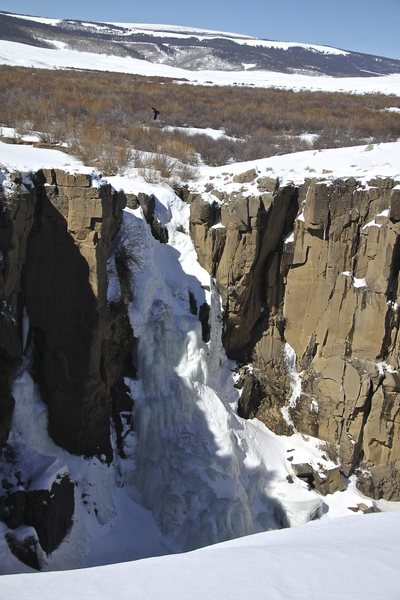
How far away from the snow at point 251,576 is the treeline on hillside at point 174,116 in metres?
13.6

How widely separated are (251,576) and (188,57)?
8384 cm

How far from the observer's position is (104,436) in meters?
11.9

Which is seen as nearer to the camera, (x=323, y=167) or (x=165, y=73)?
(x=323, y=167)

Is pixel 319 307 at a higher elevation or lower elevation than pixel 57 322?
lower

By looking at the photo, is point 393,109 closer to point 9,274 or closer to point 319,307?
point 319,307

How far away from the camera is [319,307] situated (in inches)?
615

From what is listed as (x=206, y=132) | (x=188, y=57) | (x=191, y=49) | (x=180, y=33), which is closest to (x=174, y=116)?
(x=206, y=132)

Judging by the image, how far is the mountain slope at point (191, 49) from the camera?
65.7 m

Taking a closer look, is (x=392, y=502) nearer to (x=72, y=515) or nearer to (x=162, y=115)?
(x=72, y=515)

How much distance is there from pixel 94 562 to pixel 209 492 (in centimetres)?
292

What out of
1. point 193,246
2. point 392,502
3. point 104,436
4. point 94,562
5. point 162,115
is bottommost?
point 392,502

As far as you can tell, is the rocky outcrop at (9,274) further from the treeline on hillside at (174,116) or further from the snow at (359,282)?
the snow at (359,282)

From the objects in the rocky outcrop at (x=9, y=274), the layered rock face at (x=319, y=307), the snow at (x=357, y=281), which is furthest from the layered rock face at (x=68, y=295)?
the snow at (x=357, y=281)

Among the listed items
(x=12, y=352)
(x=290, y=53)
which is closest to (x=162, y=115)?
(x=12, y=352)
